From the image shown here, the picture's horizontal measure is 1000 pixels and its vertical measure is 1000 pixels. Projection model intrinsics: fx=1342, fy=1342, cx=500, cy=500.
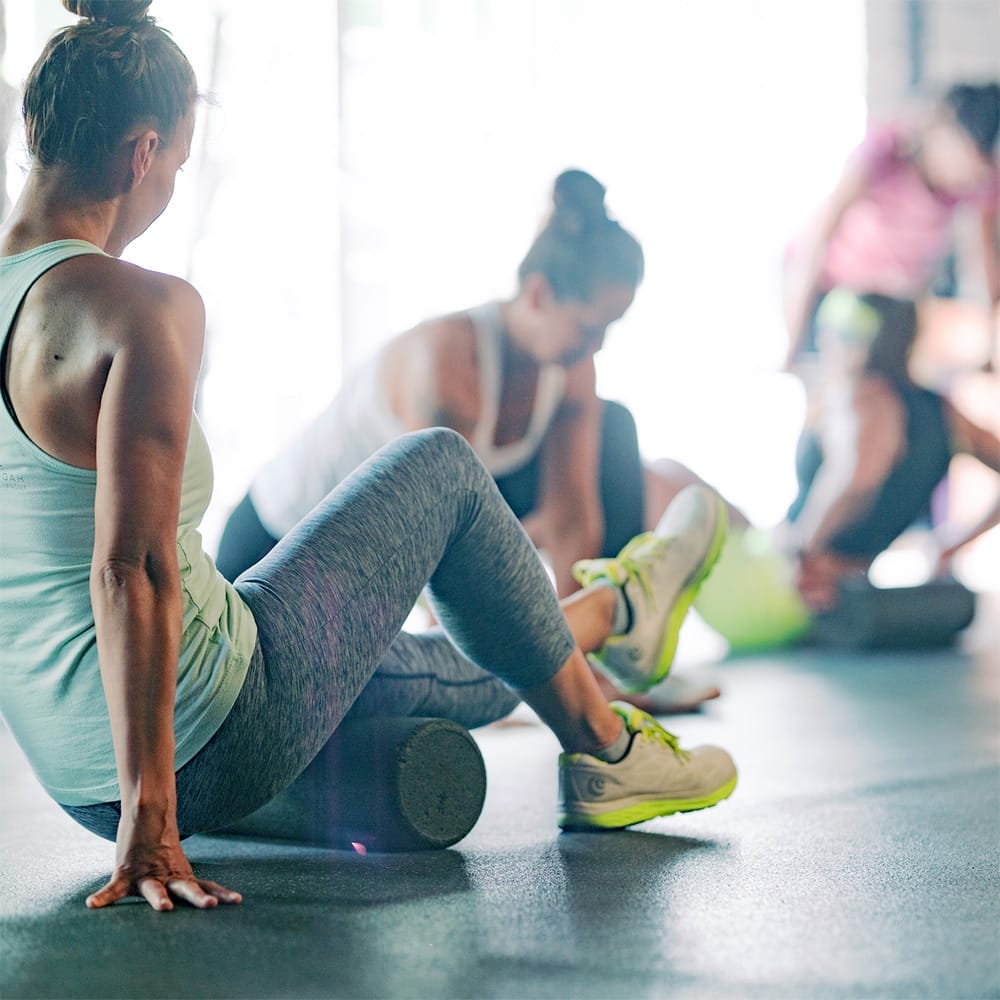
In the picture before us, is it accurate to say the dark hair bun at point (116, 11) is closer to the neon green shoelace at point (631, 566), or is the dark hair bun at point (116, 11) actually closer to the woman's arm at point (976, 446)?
the neon green shoelace at point (631, 566)

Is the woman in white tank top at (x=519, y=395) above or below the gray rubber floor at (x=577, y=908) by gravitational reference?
above

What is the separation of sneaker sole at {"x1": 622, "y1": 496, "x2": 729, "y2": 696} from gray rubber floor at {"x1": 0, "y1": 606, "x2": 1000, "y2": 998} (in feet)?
0.52

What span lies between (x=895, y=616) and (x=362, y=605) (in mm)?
2449

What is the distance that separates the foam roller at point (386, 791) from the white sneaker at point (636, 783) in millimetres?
96

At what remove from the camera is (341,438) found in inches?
72.5

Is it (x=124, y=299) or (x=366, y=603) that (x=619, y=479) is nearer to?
(x=366, y=603)

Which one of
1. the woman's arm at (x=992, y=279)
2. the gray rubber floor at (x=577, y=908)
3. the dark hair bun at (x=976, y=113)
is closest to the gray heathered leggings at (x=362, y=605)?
the gray rubber floor at (x=577, y=908)

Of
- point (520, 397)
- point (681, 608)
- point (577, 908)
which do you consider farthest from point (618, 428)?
point (577, 908)

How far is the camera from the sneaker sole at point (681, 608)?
1.52 meters

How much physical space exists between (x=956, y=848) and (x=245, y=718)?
0.69 m

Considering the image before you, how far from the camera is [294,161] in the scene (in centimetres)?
333

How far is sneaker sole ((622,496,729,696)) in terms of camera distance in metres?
1.52

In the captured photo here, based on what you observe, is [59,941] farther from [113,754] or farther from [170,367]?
[170,367]

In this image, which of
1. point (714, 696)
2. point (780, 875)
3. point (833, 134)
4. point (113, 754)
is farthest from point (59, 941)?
point (833, 134)
